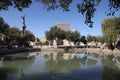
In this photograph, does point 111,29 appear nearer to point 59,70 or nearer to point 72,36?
point 59,70

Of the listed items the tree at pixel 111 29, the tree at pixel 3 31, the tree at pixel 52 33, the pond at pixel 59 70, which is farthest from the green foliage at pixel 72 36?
the pond at pixel 59 70

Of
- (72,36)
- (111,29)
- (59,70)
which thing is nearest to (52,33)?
(72,36)

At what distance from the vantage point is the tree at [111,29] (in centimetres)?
5481

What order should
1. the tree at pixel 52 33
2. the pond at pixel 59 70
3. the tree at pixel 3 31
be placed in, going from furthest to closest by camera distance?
the tree at pixel 52 33
the tree at pixel 3 31
the pond at pixel 59 70

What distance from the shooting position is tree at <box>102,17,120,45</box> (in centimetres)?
5481

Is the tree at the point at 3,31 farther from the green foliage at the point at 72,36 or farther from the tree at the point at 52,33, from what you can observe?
the green foliage at the point at 72,36

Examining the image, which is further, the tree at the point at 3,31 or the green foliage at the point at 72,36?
the green foliage at the point at 72,36

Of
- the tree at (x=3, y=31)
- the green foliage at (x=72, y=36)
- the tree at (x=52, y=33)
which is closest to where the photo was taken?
the tree at (x=3, y=31)

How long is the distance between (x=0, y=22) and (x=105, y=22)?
26053 mm

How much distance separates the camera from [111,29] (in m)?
56.7

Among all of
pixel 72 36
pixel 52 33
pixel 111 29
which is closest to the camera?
pixel 111 29

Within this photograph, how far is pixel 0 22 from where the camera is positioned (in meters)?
52.4

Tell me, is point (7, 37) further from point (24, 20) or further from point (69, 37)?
point (69, 37)

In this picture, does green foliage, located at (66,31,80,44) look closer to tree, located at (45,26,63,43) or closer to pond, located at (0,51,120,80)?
tree, located at (45,26,63,43)
